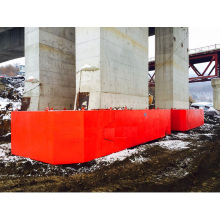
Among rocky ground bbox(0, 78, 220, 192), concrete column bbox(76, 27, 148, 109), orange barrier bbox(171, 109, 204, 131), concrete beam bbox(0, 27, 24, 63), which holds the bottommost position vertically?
A: rocky ground bbox(0, 78, 220, 192)

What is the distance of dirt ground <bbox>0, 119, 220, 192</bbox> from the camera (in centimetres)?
335

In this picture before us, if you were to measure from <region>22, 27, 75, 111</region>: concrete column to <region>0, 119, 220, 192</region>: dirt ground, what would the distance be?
4.86 meters

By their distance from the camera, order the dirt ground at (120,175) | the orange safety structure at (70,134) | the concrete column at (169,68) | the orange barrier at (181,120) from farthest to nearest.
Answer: the concrete column at (169,68)
the orange barrier at (181,120)
the orange safety structure at (70,134)
the dirt ground at (120,175)

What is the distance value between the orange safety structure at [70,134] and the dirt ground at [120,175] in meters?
0.28

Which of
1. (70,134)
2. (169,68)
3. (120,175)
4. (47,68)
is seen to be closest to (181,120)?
(169,68)

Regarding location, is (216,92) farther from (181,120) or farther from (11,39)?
(11,39)

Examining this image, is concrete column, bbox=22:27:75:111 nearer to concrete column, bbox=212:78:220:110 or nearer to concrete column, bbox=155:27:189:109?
concrete column, bbox=155:27:189:109

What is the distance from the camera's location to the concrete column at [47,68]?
9539mm

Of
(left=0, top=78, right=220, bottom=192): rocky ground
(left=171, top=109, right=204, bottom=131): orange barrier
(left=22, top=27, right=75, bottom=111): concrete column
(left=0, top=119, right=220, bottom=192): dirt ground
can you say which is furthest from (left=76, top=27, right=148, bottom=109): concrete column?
(left=171, top=109, right=204, bottom=131): orange barrier

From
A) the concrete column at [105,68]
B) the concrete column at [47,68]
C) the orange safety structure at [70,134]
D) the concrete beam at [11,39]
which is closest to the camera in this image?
the orange safety structure at [70,134]

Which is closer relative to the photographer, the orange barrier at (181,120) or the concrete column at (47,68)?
the concrete column at (47,68)

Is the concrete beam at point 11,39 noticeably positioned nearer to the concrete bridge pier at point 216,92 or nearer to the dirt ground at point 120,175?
the dirt ground at point 120,175

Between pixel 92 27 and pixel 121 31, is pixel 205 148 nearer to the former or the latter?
pixel 121 31

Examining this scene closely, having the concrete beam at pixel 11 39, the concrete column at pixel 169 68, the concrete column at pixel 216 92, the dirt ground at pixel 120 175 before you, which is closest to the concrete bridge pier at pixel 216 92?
the concrete column at pixel 216 92
